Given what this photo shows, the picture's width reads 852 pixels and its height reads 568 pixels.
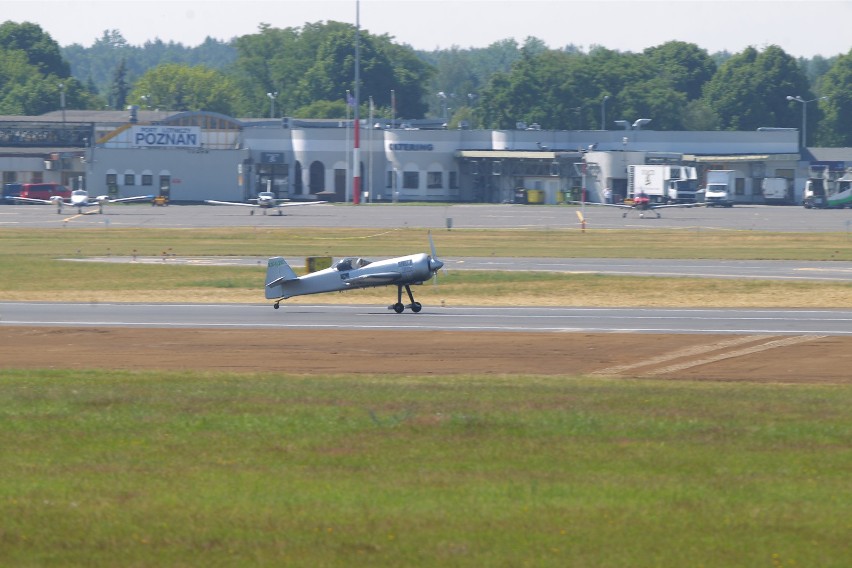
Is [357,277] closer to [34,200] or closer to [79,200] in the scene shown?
[79,200]

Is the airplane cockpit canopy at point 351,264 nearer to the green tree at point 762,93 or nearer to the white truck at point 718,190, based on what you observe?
the white truck at point 718,190

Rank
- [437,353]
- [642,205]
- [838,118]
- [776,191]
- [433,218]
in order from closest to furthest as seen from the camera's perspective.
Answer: [437,353] → [433,218] → [642,205] → [776,191] → [838,118]

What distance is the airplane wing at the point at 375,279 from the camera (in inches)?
1433

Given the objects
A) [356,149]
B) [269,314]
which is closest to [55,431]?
[269,314]

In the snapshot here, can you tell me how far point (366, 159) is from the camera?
5094 inches

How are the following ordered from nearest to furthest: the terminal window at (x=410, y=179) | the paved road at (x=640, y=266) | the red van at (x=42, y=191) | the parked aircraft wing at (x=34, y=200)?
the paved road at (x=640, y=266) → the parked aircraft wing at (x=34, y=200) → the red van at (x=42, y=191) → the terminal window at (x=410, y=179)

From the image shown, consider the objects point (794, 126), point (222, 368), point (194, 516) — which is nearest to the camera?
point (194, 516)

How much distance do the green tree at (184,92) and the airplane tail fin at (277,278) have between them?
157361 millimetres

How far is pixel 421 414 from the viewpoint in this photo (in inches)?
703

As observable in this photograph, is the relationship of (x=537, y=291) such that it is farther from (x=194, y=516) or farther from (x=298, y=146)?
(x=298, y=146)

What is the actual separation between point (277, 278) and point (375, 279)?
3.40 meters

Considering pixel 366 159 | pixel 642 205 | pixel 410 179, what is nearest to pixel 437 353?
pixel 642 205

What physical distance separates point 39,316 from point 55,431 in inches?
798

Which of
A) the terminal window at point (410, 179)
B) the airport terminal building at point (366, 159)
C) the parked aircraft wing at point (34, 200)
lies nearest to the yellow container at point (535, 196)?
the airport terminal building at point (366, 159)
